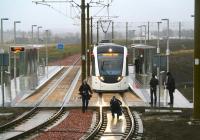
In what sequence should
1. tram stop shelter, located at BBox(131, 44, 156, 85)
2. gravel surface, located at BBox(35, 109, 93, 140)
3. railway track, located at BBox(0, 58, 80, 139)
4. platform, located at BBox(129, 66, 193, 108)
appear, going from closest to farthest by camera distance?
gravel surface, located at BBox(35, 109, 93, 140)
railway track, located at BBox(0, 58, 80, 139)
platform, located at BBox(129, 66, 193, 108)
tram stop shelter, located at BBox(131, 44, 156, 85)

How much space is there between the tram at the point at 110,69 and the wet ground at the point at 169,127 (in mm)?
7482

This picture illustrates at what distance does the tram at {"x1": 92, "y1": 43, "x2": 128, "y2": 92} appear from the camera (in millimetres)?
32875

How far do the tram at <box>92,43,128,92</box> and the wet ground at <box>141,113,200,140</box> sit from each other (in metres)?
7.48

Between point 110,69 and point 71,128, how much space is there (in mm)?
12056

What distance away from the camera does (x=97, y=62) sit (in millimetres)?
33594

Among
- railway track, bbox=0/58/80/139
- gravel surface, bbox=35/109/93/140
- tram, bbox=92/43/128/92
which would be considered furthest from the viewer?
tram, bbox=92/43/128/92

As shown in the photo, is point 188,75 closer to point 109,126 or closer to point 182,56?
point 182,56

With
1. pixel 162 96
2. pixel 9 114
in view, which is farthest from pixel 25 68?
pixel 9 114

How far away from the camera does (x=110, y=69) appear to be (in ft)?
110

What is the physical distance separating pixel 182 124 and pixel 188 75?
159 feet

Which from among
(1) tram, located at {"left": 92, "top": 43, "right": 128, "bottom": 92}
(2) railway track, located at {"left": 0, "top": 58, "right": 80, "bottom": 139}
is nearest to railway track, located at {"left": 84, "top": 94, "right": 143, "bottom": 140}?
(2) railway track, located at {"left": 0, "top": 58, "right": 80, "bottom": 139}

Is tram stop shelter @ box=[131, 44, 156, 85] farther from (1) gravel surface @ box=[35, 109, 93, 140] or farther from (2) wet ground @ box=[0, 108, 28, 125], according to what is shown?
(2) wet ground @ box=[0, 108, 28, 125]

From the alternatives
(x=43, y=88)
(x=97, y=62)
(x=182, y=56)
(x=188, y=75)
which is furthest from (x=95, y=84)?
(x=182, y=56)

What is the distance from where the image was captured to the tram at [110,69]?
3288 centimetres
